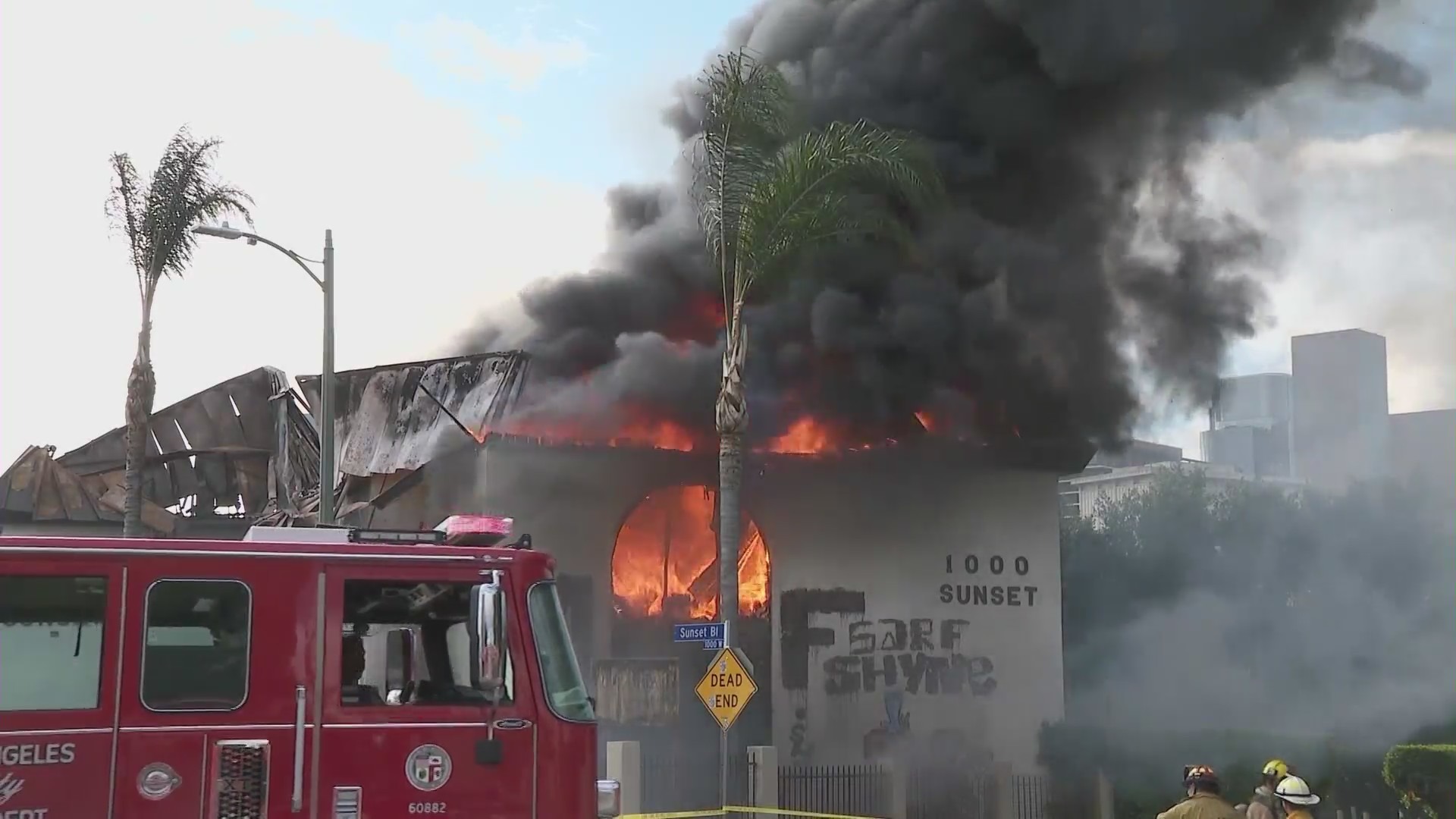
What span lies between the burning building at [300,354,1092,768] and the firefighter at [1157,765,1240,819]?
38.6ft

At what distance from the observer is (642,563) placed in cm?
2025

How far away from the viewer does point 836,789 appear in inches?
655

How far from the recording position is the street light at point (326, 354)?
15.2 metres

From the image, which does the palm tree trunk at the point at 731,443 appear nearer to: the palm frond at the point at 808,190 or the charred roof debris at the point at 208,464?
the palm frond at the point at 808,190

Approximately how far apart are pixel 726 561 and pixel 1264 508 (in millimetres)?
20602

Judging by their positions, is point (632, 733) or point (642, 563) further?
point (642, 563)

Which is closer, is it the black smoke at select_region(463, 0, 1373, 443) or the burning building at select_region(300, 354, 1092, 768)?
the burning building at select_region(300, 354, 1092, 768)

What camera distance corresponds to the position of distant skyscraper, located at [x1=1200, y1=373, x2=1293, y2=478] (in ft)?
162

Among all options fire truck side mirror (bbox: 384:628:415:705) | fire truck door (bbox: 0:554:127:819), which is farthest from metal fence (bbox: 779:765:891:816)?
fire truck door (bbox: 0:554:127:819)

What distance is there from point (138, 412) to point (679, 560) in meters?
8.14

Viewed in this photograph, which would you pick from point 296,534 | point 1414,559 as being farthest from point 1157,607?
point 296,534

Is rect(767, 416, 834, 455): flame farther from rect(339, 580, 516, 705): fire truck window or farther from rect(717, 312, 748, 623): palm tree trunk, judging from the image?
rect(339, 580, 516, 705): fire truck window

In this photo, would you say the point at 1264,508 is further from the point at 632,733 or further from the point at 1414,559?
the point at 632,733

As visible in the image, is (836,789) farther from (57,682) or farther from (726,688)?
(57,682)
